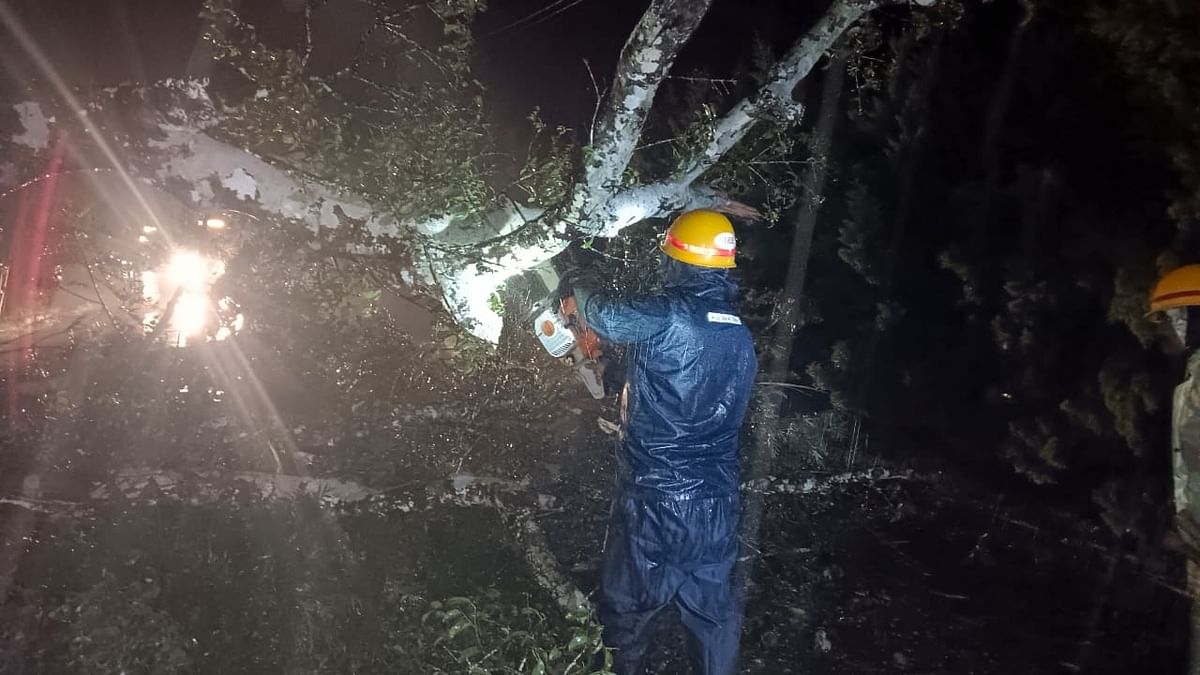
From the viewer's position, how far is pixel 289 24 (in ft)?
14.6

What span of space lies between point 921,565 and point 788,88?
126 inches

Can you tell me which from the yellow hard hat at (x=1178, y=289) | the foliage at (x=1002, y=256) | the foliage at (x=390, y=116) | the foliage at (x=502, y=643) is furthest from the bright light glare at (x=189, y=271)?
the yellow hard hat at (x=1178, y=289)

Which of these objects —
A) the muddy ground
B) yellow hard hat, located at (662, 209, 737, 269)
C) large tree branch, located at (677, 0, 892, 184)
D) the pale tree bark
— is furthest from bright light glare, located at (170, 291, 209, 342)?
yellow hard hat, located at (662, 209, 737, 269)

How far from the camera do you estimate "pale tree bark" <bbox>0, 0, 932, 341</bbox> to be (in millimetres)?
3449

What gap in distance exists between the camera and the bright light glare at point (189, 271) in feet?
15.3

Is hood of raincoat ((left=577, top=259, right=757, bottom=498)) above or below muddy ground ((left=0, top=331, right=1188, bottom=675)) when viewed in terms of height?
above

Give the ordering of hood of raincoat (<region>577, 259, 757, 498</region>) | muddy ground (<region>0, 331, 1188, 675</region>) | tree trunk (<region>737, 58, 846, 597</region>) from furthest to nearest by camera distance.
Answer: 1. tree trunk (<region>737, 58, 846, 597</region>)
2. muddy ground (<region>0, 331, 1188, 675</region>)
3. hood of raincoat (<region>577, 259, 757, 498</region>)

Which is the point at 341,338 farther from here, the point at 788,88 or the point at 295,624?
the point at 788,88

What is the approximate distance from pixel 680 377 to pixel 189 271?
142 inches

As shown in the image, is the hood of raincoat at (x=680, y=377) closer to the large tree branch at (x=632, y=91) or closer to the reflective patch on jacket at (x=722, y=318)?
the reflective patch on jacket at (x=722, y=318)

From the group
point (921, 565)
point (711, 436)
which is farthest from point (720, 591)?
point (921, 565)

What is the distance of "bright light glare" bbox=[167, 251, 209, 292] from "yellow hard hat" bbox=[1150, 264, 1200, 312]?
→ 545 centimetres

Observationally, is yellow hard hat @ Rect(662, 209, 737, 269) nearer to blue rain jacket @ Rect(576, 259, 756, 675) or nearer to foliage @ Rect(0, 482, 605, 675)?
blue rain jacket @ Rect(576, 259, 756, 675)

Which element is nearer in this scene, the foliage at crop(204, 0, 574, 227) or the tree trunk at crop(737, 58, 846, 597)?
the foliage at crop(204, 0, 574, 227)
